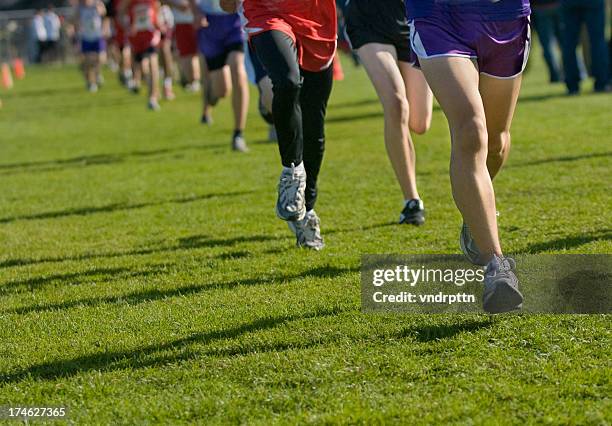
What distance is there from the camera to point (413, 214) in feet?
22.1

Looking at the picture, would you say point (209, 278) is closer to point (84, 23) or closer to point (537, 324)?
point (537, 324)

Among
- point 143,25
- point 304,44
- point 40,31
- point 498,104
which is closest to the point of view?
point 498,104

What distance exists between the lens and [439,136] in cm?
1141

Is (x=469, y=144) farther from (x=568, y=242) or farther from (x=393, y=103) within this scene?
(x=393, y=103)

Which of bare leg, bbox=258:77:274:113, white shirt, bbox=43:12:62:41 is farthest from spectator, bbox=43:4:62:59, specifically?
bare leg, bbox=258:77:274:113

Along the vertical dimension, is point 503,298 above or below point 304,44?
below

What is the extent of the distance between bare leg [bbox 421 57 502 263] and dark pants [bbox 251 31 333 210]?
141 cm

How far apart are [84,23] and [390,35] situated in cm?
1870

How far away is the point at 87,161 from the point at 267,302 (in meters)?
7.18

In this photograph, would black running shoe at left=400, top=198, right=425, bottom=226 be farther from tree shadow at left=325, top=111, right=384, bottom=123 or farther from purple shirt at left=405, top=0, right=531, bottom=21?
tree shadow at left=325, top=111, right=384, bottom=123

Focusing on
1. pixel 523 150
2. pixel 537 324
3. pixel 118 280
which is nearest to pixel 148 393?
pixel 537 324

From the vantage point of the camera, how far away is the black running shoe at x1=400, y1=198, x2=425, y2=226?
6.70 m

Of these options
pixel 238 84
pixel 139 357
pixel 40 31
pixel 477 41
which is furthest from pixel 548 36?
pixel 40 31

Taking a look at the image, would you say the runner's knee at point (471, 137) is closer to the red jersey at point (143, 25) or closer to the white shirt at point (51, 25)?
the red jersey at point (143, 25)
